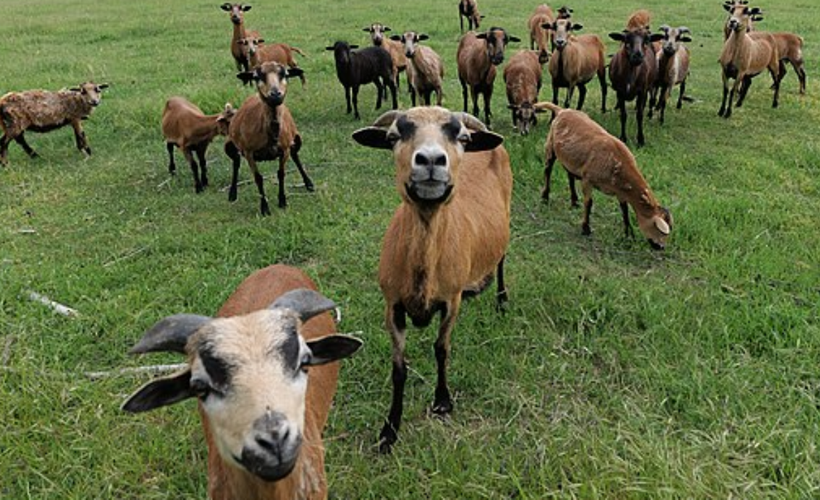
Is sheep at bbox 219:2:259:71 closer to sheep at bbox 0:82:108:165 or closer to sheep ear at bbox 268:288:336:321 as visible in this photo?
sheep at bbox 0:82:108:165

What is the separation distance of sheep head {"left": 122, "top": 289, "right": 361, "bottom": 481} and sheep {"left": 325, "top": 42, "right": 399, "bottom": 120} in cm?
883

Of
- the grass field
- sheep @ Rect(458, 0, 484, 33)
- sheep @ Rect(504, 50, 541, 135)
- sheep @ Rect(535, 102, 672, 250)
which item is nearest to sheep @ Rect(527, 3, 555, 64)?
sheep @ Rect(458, 0, 484, 33)

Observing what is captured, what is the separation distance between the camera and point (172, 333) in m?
2.18

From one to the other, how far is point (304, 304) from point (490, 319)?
2.69m

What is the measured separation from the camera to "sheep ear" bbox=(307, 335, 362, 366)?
7.67 ft

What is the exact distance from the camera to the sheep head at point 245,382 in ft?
6.21

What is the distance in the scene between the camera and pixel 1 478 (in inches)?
132

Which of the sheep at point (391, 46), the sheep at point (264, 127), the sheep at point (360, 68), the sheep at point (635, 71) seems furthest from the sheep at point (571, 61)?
the sheep at point (264, 127)

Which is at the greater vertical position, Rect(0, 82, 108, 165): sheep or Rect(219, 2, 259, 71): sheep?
Rect(219, 2, 259, 71): sheep

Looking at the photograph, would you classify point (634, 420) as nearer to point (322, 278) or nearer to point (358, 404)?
point (358, 404)

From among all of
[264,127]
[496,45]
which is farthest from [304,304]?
[496,45]

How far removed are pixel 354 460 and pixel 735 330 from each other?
112 inches

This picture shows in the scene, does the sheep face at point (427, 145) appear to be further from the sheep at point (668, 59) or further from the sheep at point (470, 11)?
the sheep at point (470, 11)

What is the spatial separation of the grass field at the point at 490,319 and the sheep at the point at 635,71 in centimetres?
58
